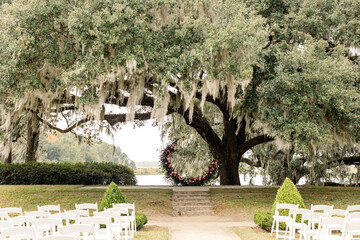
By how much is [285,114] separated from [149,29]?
187 inches

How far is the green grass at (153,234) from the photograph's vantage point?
753 cm

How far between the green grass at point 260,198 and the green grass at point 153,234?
3.47m

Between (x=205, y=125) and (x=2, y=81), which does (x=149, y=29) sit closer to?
(x=2, y=81)

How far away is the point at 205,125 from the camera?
1457cm

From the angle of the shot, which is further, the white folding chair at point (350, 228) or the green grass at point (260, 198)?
the green grass at point (260, 198)

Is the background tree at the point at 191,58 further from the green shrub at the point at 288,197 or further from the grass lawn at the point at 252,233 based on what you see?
the grass lawn at the point at 252,233

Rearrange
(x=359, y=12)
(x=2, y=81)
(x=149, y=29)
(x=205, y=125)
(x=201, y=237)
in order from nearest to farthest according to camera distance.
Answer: (x=201, y=237), (x=2, y=81), (x=149, y=29), (x=359, y=12), (x=205, y=125)

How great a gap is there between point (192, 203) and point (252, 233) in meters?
4.29

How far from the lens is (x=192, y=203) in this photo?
1236 centimetres

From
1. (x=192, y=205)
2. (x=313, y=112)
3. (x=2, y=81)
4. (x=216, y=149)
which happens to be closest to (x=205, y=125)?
(x=216, y=149)

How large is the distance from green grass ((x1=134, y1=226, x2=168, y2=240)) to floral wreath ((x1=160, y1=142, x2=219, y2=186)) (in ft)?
21.0

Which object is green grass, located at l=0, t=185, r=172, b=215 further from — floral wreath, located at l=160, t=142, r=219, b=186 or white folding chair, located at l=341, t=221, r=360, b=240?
white folding chair, located at l=341, t=221, r=360, b=240

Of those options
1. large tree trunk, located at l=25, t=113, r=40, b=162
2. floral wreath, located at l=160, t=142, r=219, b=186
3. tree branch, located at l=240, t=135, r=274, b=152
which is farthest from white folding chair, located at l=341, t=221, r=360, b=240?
large tree trunk, located at l=25, t=113, r=40, b=162

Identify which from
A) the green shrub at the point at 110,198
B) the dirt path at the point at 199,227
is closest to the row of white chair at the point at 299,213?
the dirt path at the point at 199,227
